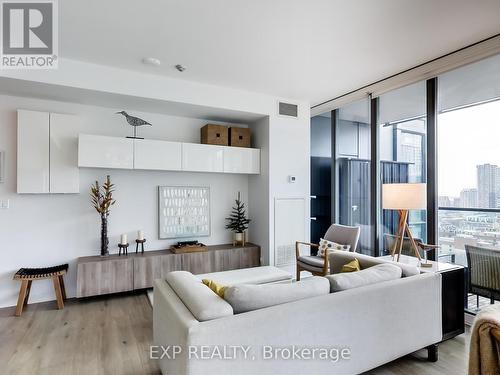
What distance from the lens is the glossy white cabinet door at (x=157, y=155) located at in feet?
12.1

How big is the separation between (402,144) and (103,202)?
12.5 feet

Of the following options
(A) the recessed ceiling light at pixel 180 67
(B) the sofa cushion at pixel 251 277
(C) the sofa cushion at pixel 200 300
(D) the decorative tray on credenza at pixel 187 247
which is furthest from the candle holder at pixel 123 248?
(A) the recessed ceiling light at pixel 180 67

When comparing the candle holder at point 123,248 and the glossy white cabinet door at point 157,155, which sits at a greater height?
the glossy white cabinet door at point 157,155

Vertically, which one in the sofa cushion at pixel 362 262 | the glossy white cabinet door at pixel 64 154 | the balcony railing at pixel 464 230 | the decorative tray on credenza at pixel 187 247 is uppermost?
the glossy white cabinet door at pixel 64 154

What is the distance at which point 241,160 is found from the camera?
169 inches

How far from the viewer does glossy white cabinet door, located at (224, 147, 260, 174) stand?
4.20 m

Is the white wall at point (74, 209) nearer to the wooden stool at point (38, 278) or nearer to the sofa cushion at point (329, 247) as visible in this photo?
the wooden stool at point (38, 278)

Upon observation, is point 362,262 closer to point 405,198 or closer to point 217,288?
point 405,198

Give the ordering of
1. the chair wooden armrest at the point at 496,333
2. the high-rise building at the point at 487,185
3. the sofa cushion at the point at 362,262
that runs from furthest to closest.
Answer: the high-rise building at the point at 487,185 → the sofa cushion at the point at 362,262 → the chair wooden armrest at the point at 496,333

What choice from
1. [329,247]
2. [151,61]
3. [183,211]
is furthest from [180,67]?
[329,247]

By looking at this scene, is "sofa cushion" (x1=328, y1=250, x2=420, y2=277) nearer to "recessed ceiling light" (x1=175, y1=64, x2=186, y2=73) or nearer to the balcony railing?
the balcony railing

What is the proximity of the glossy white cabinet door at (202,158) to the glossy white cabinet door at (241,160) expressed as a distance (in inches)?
3.8

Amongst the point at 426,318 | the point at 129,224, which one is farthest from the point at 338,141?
the point at 129,224

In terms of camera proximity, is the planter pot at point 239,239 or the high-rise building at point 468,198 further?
the planter pot at point 239,239
